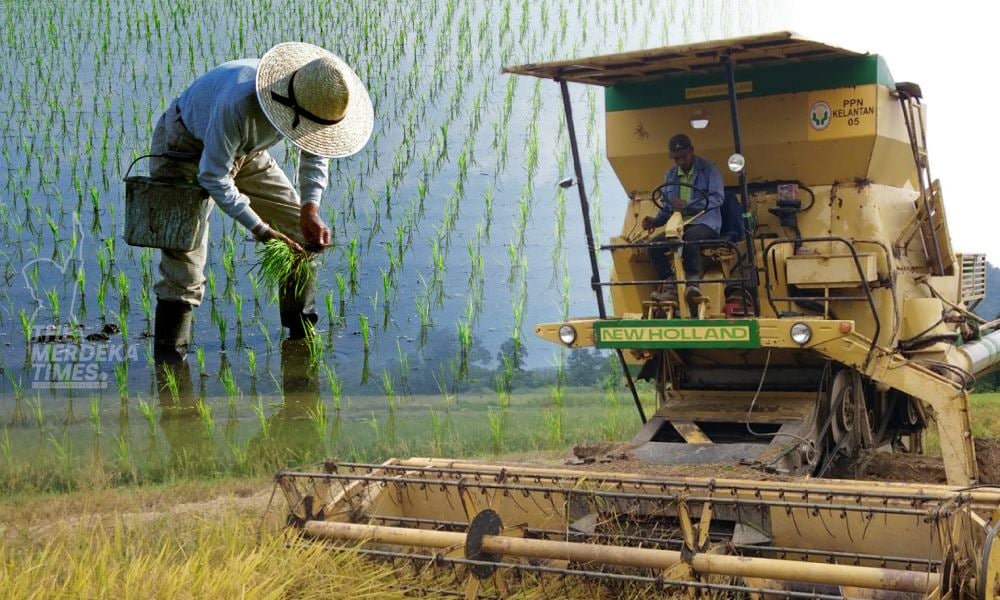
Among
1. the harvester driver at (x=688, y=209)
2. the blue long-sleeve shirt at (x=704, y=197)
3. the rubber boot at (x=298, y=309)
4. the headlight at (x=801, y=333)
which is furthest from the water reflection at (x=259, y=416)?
the headlight at (x=801, y=333)

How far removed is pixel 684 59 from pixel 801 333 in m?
1.72

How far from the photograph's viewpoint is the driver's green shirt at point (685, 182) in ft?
24.0

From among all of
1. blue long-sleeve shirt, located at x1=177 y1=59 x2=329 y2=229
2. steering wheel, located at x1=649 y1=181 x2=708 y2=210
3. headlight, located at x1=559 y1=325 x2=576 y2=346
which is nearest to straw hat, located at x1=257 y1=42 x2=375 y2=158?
blue long-sleeve shirt, located at x1=177 y1=59 x2=329 y2=229

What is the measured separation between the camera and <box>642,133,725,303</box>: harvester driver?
7094 mm

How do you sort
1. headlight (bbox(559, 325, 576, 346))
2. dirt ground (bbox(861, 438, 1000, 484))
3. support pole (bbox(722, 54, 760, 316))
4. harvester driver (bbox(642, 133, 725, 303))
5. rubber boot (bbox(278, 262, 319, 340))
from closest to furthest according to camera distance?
support pole (bbox(722, 54, 760, 316))
harvester driver (bbox(642, 133, 725, 303))
headlight (bbox(559, 325, 576, 346))
dirt ground (bbox(861, 438, 1000, 484))
rubber boot (bbox(278, 262, 319, 340))

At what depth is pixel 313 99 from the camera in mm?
7328

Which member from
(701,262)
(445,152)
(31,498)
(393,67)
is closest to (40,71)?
(393,67)

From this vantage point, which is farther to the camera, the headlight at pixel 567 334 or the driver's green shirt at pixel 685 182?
the driver's green shirt at pixel 685 182

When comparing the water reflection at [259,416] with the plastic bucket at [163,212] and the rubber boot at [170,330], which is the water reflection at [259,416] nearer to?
the rubber boot at [170,330]

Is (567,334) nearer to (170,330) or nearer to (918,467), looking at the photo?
(918,467)

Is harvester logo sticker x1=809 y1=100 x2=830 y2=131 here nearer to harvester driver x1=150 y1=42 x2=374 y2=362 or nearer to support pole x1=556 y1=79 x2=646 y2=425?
support pole x1=556 y1=79 x2=646 y2=425

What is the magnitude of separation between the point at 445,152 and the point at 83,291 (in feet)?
12.3

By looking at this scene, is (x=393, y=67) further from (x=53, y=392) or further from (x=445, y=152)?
(x=53, y=392)

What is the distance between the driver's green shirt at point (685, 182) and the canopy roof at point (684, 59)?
633 mm
